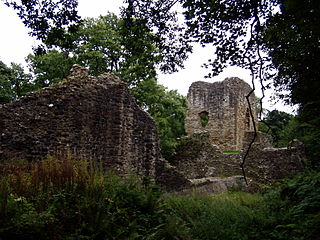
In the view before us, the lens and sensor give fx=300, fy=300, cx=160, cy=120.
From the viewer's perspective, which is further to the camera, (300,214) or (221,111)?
(221,111)

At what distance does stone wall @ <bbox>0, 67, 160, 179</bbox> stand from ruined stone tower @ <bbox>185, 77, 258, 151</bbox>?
524 inches

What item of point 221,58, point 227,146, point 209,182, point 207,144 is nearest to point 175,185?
point 209,182

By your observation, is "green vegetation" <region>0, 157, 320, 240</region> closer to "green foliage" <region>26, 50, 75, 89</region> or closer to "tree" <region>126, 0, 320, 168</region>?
"tree" <region>126, 0, 320, 168</region>

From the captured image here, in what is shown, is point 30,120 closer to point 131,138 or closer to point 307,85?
point 131,138

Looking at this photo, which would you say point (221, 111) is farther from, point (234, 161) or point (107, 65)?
point (107, 65)

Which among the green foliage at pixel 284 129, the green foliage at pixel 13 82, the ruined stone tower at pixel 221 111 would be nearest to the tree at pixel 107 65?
the green foliage at pixel 13 82

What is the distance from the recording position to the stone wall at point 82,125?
947 centimetres

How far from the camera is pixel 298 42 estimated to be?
20.7 feet

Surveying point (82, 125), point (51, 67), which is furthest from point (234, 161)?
point (51, 67)

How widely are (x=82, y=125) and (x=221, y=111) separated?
17296mm

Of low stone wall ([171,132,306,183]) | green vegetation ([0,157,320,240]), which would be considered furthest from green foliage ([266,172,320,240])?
low stone wall ([171,132,306,183])

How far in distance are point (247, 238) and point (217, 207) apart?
210 centimetres

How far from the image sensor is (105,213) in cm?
536

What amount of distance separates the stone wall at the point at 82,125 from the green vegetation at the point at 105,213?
295 cm
